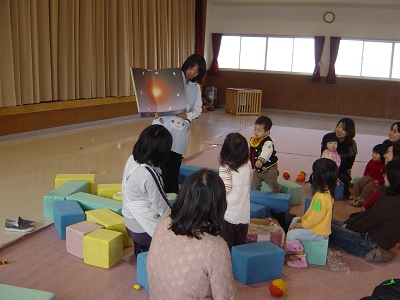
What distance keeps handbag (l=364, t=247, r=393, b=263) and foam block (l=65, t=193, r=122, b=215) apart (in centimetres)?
177

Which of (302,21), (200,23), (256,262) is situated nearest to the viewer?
(256,262)

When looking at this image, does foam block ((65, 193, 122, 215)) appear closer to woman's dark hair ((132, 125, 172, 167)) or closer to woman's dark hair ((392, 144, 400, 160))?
woman's dark hair ((132, 125, 172, 167))

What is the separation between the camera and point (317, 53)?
1153 centimetres

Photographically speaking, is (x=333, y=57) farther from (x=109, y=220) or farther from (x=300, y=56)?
(x=109, y=220)

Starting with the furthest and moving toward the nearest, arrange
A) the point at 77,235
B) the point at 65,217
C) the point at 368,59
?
1. the point at 368,59
2. the point at 65,217
3. the point at 77,235

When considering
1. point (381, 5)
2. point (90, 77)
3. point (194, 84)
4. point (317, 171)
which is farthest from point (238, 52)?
point (317, 171)

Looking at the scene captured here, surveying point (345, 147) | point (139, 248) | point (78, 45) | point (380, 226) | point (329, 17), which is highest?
point (329, 17)

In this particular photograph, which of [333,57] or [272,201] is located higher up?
[333,57]

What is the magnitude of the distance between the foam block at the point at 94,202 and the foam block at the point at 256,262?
104 centimetres

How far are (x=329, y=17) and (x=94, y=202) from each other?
9.57 meters

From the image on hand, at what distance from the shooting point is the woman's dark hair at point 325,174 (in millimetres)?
3002

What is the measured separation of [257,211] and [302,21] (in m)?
9.16

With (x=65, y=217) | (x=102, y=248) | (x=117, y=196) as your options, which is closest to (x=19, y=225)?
(x=65, y=217)

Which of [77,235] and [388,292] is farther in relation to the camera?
[77,235]
